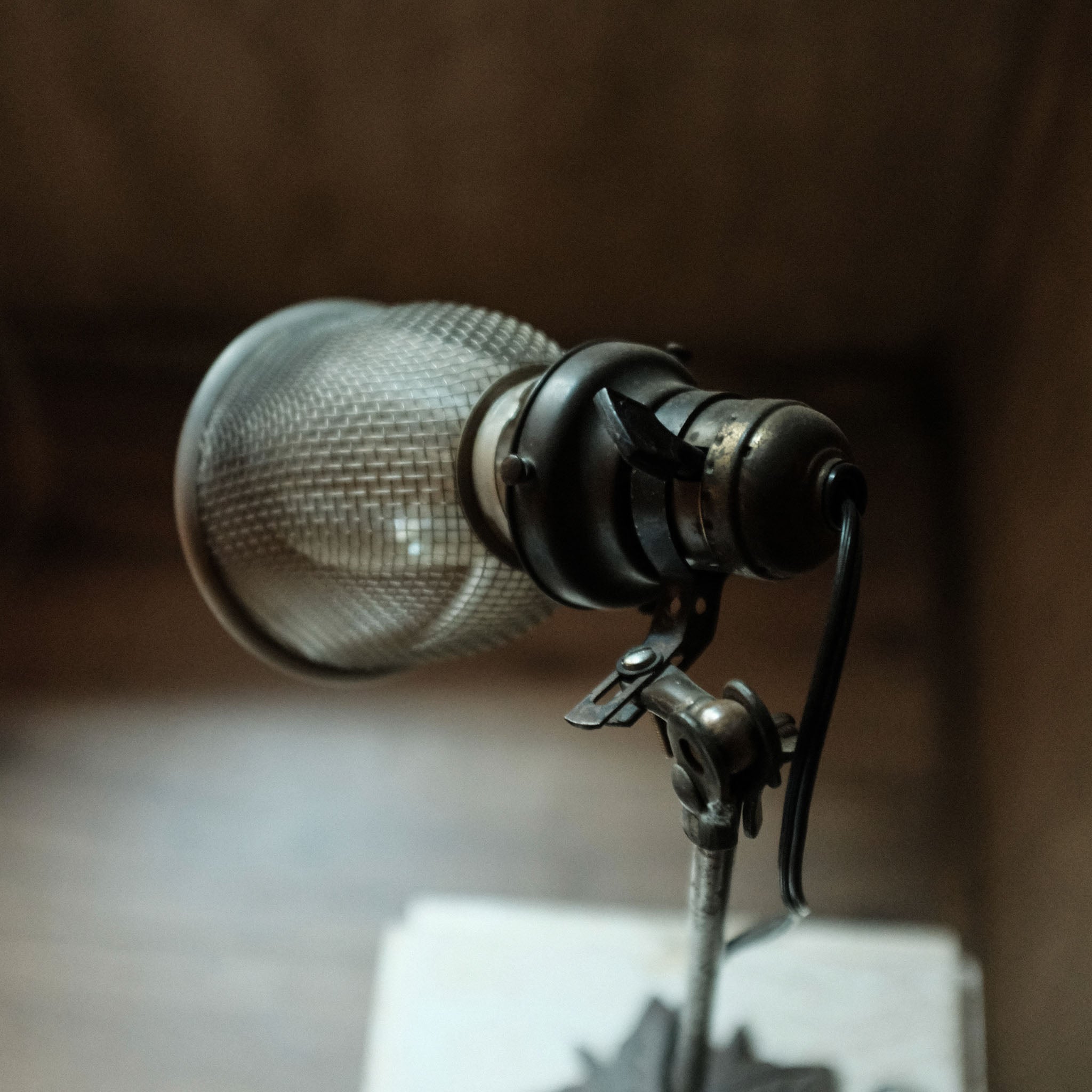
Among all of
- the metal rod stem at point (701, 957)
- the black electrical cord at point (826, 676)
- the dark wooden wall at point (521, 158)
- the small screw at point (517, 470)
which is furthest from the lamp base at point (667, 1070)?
the dark wooden wall at point (521, 158)

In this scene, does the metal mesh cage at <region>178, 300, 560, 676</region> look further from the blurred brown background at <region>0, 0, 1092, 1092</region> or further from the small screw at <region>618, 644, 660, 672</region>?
the blurred brown background at <region>0, 0, 1092, 1092</region>

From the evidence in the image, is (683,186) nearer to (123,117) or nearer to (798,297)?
(798,297)

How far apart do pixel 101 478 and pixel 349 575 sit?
101 cm

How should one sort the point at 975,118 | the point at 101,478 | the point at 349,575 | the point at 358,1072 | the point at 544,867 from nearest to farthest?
the point at 349,575, the point at 358,1072, the point at 544,867, the point at 975,118, the point at 101,478

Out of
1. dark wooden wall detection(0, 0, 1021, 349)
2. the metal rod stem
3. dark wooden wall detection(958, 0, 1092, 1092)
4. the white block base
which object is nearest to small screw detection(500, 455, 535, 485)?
the metal rod stem

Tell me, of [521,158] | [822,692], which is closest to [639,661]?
[822,692]

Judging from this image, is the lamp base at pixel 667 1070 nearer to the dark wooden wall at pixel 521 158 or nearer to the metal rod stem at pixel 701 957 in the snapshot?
the metal rod stem at pixel 701 957

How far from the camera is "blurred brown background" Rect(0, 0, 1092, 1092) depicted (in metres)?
0.98

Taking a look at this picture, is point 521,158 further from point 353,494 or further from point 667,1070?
point 667,1070

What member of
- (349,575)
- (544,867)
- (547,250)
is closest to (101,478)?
(547,250)

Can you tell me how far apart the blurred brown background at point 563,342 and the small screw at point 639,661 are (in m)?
0.41

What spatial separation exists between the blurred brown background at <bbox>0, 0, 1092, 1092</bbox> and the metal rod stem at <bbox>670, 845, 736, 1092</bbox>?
0.84 ft

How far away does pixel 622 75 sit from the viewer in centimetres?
126

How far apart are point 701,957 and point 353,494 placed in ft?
1.13
